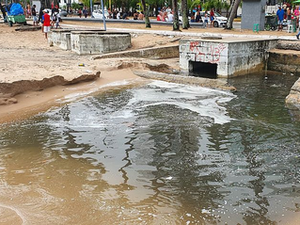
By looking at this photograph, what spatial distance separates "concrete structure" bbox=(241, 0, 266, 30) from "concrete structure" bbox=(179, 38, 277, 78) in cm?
661

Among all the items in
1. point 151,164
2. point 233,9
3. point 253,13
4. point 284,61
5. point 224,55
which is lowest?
point 151,164

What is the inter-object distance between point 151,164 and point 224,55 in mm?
9851

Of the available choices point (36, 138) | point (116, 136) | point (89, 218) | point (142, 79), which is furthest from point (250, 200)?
point (142, 79)

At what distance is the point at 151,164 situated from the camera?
570 centimetres

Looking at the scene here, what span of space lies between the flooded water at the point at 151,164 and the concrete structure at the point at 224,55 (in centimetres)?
524

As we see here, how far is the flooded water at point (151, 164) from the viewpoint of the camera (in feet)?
13.9

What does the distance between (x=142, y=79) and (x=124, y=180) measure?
781 cm

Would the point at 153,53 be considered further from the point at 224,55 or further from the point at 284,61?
the point at 284,61

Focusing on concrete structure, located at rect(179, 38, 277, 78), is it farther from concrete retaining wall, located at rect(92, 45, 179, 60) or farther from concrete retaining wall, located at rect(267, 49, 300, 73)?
concrete retaining wall, located at rect(92, 45, 179, 60)

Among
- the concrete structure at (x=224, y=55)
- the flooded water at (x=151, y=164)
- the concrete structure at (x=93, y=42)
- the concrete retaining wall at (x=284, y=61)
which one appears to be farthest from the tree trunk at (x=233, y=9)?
the flooded water at (x=151, y=164)

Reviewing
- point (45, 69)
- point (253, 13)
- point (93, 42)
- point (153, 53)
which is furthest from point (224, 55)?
point (253, 13)

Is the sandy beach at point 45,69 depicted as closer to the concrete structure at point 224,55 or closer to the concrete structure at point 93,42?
the concrete structure at point 93,42

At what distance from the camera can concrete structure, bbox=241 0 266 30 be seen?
22.3 m

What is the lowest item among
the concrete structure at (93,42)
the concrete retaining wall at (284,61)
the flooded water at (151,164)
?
the flooded water at (151,164)
